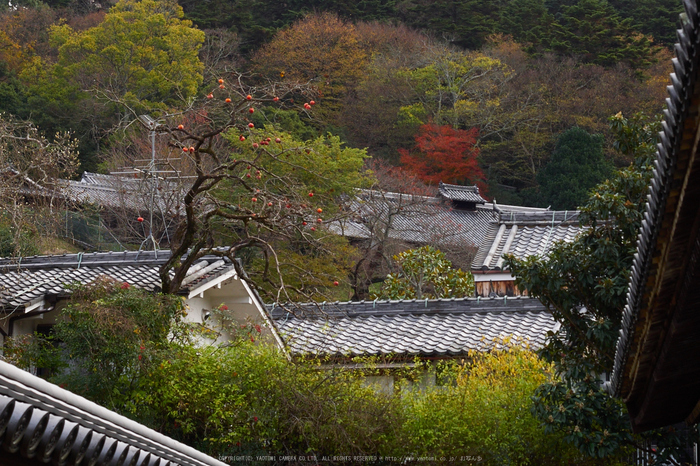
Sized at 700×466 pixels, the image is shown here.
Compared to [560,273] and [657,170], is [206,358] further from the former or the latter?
[657,170]

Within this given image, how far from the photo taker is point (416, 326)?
521 inches

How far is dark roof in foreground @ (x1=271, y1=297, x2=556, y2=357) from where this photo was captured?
1213 centimetres

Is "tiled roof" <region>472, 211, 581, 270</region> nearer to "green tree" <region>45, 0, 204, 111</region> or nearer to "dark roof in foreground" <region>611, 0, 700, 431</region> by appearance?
"dark roof in foreground" <region>611, 0, 700, 431</region>

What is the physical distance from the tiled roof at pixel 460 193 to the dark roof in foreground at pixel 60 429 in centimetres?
2819

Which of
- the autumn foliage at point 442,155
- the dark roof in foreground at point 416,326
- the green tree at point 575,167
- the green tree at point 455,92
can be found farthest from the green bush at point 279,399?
the green tree at point 455,92

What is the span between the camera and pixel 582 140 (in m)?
33.4

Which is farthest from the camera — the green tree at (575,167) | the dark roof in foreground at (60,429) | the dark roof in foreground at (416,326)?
the green tree at (575,167)

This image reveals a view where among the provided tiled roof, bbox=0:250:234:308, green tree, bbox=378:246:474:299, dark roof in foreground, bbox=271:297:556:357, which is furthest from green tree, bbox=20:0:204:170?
dark roof in foreground, bbox=271:297:556:357

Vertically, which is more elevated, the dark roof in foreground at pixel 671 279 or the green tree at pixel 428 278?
the dark roof in foreground at pixel 671 279

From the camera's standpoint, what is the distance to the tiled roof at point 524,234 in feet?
54.3

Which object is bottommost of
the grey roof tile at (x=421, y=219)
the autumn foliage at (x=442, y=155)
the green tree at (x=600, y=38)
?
the grey roof tile at (x=421, y=219)

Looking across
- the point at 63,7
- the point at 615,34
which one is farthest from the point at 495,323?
the point at 63,7

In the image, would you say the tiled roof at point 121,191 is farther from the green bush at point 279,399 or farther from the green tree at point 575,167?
the green tree at point 575,167

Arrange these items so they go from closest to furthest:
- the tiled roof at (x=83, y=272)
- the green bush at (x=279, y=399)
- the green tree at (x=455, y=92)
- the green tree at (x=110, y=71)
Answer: the green bush at (x=279, y=399) → the tiled roof at (x=83, y=272) → the green tree at (x=110, y=71) → the green tree at (x=455, y=92)
